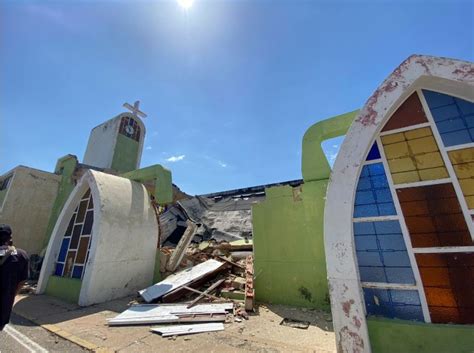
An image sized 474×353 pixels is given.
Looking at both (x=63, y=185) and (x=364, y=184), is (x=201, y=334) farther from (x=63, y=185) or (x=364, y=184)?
(x=63, y=185)

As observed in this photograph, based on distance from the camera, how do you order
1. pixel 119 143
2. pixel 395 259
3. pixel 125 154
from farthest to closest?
pixel 125 154 < pixel 119 143 < pixel 395 259

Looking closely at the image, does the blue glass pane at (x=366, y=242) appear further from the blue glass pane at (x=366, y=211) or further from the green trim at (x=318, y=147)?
the green trim at (x=318, y=147)

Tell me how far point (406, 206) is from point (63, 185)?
15699 millimetres

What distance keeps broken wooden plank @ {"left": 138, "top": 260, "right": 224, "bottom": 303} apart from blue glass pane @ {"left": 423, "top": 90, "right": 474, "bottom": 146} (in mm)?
7508

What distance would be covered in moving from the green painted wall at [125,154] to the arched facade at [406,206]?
16.6 meters

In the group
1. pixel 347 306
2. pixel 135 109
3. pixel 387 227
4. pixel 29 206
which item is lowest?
pixel 347 306

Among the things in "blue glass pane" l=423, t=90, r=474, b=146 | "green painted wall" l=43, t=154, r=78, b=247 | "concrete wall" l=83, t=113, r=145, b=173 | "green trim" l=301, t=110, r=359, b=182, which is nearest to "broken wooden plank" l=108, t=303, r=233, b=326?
"green trim" l=301, t=110, r=359, b=182

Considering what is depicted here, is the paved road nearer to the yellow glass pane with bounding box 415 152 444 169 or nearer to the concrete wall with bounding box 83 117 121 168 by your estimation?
the yellow glass pane with bounding box 415 152 444 169

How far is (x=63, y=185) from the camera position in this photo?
1303 cm

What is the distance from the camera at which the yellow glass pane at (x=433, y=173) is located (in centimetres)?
327

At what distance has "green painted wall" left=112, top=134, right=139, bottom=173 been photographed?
16.8 metres

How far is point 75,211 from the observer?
9.29 m

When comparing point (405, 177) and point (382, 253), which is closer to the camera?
point (382, 253)

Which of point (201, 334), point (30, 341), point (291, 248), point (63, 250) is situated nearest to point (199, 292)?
point (201, 334)
